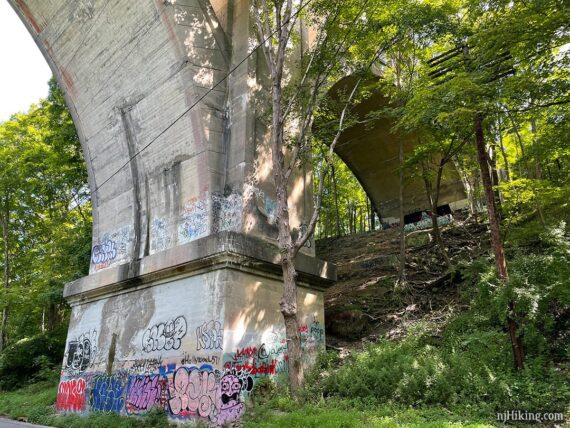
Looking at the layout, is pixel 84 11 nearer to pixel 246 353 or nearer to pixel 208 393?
pixel 246 353

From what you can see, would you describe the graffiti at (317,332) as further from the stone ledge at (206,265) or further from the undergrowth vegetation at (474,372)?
the undergrowth vegetation at (474,372)

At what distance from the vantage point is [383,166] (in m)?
24.0

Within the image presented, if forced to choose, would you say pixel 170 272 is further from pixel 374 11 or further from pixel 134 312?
pixel 374 11

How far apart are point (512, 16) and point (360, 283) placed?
10.0m

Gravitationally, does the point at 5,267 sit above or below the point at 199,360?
above

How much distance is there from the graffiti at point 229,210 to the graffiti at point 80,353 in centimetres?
507

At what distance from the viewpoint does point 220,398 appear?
27.0 feet

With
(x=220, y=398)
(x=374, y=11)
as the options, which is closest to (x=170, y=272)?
(x=220, y=398)

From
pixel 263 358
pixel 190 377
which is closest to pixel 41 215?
pixel 190 377

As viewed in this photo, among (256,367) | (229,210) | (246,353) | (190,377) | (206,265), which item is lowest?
(190,377)

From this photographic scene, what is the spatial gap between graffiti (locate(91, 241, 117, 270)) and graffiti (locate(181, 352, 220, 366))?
4.68 m

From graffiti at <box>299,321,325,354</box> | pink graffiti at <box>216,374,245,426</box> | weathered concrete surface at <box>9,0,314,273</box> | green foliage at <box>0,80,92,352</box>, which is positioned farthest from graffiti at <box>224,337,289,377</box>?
green foliage at <box>0,80,92,352</box>

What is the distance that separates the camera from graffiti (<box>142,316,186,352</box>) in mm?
9441

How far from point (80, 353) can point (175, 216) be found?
16.2 ft
